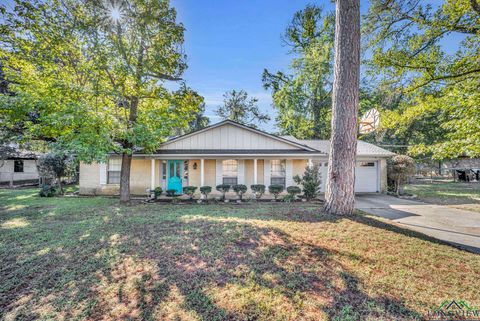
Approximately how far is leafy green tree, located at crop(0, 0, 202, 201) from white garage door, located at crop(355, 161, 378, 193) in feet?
42.1

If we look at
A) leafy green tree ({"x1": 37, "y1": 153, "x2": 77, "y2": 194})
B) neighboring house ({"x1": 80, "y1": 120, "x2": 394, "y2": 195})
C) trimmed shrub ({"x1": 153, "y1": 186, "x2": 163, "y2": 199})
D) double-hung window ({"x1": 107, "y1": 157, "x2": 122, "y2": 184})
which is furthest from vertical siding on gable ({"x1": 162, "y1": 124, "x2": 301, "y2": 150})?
leafy green tree ({"x1": 37, "y1": 153, "x2": 77, "y2": 194})

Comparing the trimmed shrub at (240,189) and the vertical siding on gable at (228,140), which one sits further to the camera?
the vertical siding on gable at (228,140)

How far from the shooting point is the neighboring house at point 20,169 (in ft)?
60.2

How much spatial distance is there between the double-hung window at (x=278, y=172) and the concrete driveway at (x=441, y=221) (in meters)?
5.08

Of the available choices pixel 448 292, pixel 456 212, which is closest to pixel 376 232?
pixel 448 292

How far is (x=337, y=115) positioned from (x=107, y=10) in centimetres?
1131

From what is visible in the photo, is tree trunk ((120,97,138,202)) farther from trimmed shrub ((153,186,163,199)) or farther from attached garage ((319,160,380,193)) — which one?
attached garage ((319,160,380,193))

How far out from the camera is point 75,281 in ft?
11.5

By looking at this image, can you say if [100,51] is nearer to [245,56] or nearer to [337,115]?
[245,56]

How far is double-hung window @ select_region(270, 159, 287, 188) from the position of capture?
12766 mm

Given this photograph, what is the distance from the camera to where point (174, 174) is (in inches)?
505

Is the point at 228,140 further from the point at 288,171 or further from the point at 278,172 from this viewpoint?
the point at 288,171

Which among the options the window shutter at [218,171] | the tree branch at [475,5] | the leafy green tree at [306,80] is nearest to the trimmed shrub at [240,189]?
the window shutter at [218,171]

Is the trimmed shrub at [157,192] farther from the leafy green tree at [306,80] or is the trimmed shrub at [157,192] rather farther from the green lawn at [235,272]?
the leafy green tree at [306,80]
